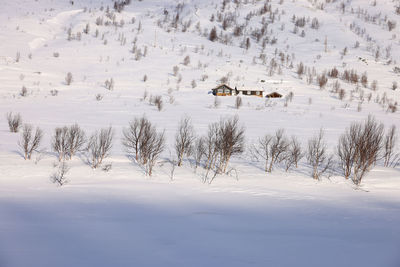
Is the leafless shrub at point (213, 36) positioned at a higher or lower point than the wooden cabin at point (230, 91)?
higher

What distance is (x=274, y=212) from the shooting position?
796cm

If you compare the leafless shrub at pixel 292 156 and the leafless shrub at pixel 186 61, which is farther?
the leafless shrub at pixel 186 61

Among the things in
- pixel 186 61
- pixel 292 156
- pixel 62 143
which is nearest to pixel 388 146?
pixel 292 156

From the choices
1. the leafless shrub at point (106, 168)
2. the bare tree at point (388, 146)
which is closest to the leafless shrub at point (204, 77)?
the bare tree at point (388, 146)

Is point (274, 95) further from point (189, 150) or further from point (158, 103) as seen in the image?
point (189, 150)

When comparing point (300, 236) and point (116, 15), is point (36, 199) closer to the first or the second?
point (300, 236)

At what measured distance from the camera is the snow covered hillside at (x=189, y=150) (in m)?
5.64

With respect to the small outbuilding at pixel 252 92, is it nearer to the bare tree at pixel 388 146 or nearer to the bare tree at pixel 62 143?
the bare tree at pixel 388 146

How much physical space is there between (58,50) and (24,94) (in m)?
28.7

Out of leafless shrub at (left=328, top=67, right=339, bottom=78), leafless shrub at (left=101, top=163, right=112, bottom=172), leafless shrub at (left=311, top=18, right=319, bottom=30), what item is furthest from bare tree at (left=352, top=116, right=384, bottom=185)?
leafless shrub at (left=311, top=18, right=319, bottom=30)

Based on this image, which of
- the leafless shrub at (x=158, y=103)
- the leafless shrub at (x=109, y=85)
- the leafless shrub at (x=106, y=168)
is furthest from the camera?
the leafless shrub at (x=109, y=85)

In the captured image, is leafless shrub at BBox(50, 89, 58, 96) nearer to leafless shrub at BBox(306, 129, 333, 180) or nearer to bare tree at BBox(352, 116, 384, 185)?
leafless shrub at BBox(306, 129, 333, 180)

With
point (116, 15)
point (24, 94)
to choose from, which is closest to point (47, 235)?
point (24, 94)

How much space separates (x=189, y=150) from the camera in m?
15.5
